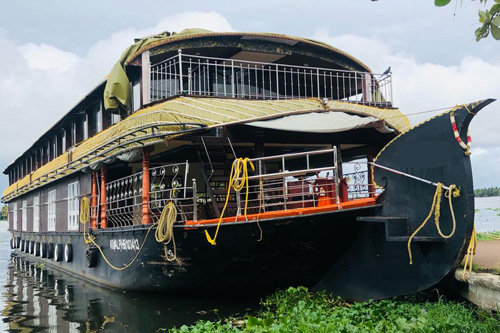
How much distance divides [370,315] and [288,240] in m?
1.55

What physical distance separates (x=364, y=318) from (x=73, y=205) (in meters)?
8.66

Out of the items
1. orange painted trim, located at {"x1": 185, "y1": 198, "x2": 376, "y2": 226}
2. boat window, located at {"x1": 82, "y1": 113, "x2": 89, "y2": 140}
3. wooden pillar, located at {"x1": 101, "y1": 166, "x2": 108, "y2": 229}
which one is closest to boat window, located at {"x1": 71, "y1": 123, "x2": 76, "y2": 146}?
boat window, located at {"x1": 82, "y1": 113, "x2": 89, "y2": 140}

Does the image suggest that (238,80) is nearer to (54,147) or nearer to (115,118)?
(115,118)

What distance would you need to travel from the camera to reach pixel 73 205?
40.0 feet

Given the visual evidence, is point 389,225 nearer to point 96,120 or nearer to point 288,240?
point 288,240

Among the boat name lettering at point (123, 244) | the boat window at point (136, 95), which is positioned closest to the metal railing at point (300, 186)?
the boat name lettering at point (123, 244)

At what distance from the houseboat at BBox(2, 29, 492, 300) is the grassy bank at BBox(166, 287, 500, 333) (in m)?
0.30

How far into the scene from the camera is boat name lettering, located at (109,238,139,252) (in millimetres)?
8212

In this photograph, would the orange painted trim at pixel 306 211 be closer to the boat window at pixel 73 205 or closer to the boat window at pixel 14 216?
the boat window at pixel 73 205

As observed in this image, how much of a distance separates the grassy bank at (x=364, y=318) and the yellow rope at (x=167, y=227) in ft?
5.26

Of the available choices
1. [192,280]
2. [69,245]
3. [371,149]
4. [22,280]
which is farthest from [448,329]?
[22,280]

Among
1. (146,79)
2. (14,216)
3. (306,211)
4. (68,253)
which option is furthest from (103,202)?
(14,216)

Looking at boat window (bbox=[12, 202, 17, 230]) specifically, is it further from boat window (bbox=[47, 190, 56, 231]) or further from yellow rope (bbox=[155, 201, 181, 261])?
yellow rope (bbox=[155, 201, 181, 261])

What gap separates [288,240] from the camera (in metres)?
6.73
